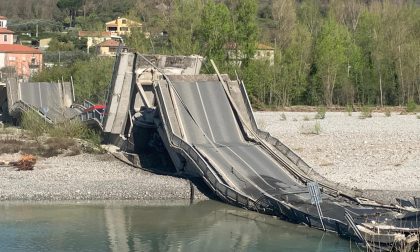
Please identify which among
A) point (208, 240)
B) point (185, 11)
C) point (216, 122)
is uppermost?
point (185, 11)

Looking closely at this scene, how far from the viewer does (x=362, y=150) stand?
28062 millimetres

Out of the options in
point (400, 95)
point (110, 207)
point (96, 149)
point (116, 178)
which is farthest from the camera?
point (400, 95)

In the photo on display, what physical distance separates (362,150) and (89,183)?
9625mm

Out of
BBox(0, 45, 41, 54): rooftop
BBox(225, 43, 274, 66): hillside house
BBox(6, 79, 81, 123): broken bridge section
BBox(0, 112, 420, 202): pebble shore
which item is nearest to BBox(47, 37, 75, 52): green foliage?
BBox(0, 45, 41, 54): rooftop

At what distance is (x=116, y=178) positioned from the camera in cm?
2473

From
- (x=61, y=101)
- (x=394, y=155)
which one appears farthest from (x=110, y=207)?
(x=61, y=101)

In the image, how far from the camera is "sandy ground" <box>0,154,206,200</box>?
22.8 m

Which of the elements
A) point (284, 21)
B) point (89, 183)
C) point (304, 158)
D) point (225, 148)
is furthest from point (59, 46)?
point (225, 148)

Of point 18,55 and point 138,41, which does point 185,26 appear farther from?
point 18,55

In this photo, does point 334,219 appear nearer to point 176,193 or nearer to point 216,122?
point 176,193

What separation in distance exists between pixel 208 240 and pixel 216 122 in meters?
7.75

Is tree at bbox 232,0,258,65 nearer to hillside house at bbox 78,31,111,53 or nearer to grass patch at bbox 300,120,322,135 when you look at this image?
grass patch at bbox 300,120,322,135

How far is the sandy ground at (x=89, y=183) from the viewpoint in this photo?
22.8 metres

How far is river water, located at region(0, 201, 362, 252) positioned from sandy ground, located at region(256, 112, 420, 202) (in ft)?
13.9
